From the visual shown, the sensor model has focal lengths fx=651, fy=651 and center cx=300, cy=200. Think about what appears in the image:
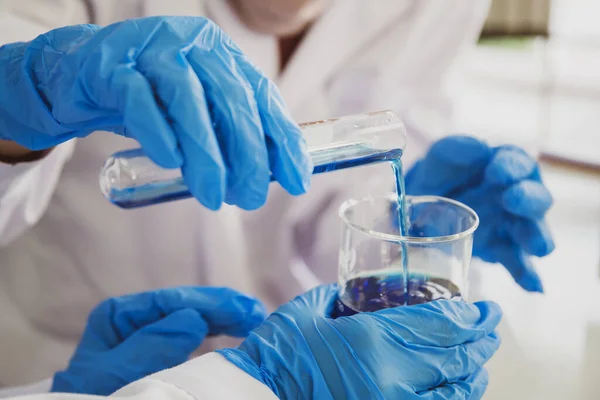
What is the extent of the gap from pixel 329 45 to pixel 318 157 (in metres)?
0.67

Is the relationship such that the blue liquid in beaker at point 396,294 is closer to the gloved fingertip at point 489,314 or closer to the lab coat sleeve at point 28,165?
the gloved fingertip at point 489,314

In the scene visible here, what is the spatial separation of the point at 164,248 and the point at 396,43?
673mm

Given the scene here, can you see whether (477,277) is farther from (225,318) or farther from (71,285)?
(71,285)

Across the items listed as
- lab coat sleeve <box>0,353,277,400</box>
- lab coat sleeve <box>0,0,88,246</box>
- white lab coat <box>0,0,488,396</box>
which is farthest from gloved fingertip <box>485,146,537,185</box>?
lab coat sleeve <box>0,0,88,246</box>

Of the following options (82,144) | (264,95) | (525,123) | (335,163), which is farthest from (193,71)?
(525,123)

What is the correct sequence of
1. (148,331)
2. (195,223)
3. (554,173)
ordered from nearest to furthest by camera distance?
(148,331) → (195,223) → (554,173)

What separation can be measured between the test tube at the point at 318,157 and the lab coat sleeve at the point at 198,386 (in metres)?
0.18

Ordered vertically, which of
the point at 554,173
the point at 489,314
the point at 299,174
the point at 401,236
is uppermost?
the point at 299,174

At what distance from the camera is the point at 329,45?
1.33 metres

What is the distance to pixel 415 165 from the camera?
1.31 metres

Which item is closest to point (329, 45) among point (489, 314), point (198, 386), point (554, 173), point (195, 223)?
point (195, 223)

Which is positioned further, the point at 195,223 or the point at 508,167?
the point at 195,223

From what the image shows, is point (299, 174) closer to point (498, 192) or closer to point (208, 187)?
point (208, 187)

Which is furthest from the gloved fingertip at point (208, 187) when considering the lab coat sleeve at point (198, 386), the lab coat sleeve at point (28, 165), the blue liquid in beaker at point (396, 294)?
the lab coat sleeve at point (28, 165)
